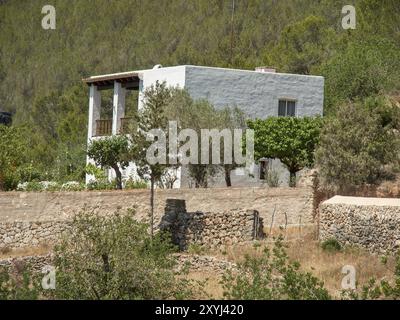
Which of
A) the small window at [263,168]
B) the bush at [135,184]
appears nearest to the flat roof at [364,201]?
the bush at [135,184]

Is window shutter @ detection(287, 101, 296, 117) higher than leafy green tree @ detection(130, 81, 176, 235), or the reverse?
window shutter @ detection(287, 101, 296, 117)

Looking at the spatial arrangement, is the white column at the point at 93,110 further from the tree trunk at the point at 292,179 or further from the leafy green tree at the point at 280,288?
the leafy green tree at the point at 280,288

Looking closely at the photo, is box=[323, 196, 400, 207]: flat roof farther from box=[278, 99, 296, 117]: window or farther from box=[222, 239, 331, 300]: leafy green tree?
box=[278, 99, 296, 117]: window

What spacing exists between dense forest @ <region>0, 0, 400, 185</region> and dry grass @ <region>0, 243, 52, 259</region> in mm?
13078

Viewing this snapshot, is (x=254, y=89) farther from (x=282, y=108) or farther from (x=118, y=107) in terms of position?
(x=118, y=107)

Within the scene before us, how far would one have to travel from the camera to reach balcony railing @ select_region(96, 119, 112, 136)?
51644 mm

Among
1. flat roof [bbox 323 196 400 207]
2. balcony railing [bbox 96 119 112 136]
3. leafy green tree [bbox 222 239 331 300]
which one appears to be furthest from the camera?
balcony railing [bbox 96 119 112 136]

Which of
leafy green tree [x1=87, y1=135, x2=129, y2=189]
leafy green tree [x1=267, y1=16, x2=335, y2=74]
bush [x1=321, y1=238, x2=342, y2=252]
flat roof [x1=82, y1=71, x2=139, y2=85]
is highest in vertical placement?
leafy green tree [x1=267, y1=16, x2=335, y2=74]

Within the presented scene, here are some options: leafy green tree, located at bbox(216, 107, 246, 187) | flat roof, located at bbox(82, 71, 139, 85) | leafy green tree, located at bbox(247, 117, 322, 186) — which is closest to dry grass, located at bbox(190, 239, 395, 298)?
leafy green tree, located at bbox(216, 107, 246, 187)

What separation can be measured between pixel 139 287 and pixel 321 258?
6550mm

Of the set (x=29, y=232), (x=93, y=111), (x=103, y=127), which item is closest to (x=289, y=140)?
(x=29, y=232)

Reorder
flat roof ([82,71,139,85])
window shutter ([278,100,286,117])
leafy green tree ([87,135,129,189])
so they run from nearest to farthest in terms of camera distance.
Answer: leafy green tree ([87,135,129,189])
window shutter ([278,100,286,117])
flat roof ([82,71,139,85])

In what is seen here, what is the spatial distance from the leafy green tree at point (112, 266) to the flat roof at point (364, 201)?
698 centimetres

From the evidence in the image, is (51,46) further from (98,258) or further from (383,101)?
(98,258)
